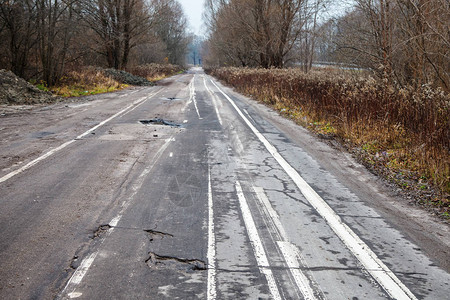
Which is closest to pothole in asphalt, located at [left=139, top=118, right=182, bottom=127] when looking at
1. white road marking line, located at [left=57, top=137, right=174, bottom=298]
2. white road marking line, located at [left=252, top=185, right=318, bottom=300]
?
white road marking line, located at [left=57, top=137, right=174, bottom=298]

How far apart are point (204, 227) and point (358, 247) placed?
165 centimetres

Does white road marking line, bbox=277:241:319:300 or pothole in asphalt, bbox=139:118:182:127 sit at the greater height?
pothole in asphalt, bbox=139:118:182:127

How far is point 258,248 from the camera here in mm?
3648

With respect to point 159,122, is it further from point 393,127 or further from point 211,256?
point 211,256

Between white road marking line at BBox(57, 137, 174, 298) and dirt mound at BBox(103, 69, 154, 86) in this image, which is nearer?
white road marking line at BBox(57, 137, 174, 298)

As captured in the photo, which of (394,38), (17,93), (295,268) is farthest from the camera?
(17,93)

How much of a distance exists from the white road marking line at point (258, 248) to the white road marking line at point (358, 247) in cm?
90

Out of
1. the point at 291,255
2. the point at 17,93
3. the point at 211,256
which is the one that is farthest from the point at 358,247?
the point at 17,93

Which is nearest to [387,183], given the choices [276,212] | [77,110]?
[276,212]

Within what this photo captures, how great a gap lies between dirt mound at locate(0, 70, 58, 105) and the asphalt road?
727 cm

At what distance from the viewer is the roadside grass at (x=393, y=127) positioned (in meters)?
5.79

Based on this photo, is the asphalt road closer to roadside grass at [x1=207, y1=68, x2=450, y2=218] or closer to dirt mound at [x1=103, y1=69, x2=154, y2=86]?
roadside grass at [x1=207, y1=68, x2=450, y2=218]

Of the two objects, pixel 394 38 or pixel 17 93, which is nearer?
pixel 394 38

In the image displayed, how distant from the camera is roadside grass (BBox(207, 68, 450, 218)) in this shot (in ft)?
19.0
